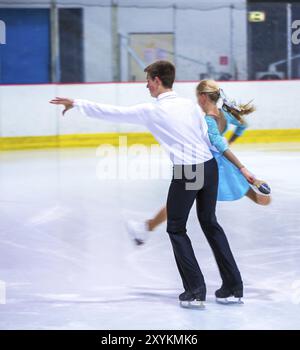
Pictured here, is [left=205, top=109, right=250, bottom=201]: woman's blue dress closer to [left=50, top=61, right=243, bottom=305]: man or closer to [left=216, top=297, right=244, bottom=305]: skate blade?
[left=50, top=61, right=243, bottom=305]: man

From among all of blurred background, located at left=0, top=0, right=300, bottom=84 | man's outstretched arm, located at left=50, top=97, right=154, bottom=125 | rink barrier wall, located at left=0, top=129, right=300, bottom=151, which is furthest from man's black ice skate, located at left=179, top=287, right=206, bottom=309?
blurred background, located at left=0, top=0, right=300, bottom=84

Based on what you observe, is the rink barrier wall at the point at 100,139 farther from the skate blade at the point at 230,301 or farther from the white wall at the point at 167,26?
the skate blade at the point at 230,301

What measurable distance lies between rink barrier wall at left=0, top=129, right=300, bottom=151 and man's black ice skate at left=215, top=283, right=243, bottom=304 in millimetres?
8608

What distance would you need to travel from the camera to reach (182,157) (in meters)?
4.55

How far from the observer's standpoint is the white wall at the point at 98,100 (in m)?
13.2

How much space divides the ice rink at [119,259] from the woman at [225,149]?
45 cm

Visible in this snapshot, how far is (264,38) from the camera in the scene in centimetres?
1445

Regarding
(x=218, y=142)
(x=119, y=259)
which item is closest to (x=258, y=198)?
(x=218, y=142)

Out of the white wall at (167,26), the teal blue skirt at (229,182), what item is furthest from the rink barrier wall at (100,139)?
the teal blue skirt at (229,182)

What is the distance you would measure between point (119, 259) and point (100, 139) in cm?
753

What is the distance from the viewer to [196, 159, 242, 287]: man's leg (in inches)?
183

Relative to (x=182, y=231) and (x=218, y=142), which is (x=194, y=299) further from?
(x=218, y=142)

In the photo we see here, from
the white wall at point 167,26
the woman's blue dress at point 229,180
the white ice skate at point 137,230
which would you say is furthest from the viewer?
Answer: the white wall at point 167,26

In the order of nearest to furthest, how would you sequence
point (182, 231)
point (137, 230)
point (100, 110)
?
1. point (100, 110)
2. point (182, 231)
3. point (137, 230)
